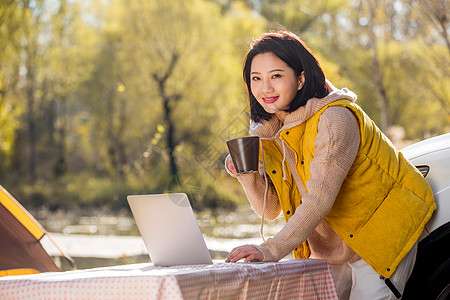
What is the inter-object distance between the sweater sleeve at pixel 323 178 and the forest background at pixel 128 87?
52.4 ft

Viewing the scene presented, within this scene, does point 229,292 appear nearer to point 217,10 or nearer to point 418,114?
point 217,10

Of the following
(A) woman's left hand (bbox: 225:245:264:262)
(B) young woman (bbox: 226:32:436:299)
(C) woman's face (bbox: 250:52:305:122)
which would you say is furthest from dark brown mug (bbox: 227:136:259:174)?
(A) woman's left hand (bbox: 225:245:264:262)

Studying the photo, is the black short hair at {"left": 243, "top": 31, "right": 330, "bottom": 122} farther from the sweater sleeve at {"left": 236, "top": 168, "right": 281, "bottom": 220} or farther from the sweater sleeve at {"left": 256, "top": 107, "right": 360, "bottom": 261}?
the sweater sleeve at {"left": 236, "top": 168, "right": 281, "bottom": 220}

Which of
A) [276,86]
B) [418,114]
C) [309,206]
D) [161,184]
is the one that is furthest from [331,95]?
[418,114]

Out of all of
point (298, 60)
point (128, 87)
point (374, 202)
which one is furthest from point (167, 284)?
point (128, 87)

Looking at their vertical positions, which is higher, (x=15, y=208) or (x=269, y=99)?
(x=269, y=99)

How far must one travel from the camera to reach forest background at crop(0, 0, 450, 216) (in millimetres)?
21766

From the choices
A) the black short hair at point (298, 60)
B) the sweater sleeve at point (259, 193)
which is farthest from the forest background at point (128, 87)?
the black short hair at point (298, 60)

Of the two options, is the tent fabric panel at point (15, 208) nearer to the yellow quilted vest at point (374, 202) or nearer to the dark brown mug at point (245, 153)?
the dark brown mug at point (245, 153)

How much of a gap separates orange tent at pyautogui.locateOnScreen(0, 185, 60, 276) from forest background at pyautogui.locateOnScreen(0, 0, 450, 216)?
14.6 meters

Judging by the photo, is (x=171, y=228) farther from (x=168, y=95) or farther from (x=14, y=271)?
(x=168, y=95)

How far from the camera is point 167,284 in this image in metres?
1.99

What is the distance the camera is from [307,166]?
2.62 meters

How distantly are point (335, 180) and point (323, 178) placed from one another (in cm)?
5
